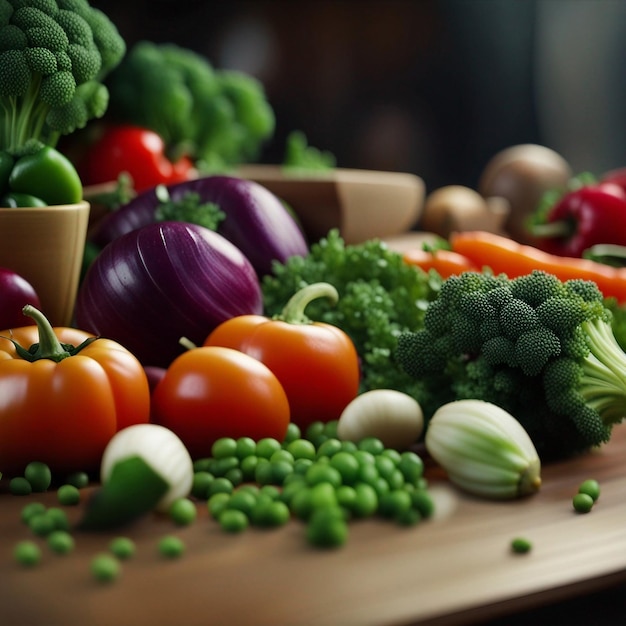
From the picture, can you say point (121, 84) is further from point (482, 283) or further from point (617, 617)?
point (617, 617)

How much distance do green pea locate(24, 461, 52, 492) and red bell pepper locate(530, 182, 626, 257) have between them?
1.28 metres

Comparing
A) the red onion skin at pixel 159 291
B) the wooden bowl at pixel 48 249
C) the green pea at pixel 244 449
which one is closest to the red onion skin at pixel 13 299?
the wooden bowl at pixel 48 249

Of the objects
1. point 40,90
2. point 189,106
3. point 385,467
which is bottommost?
point 385,467

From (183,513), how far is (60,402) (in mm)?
191

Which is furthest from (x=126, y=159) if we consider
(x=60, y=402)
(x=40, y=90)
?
(x=60, y=402)

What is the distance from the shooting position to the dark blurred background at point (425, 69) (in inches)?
117

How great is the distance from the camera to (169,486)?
0.84 metres

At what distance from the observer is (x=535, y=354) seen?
102cm

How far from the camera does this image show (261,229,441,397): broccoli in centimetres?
123

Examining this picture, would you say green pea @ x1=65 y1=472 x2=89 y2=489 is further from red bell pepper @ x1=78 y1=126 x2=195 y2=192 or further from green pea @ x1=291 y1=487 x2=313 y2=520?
red bell pepper @ x1=78 y1=126 x2=195 y2=192

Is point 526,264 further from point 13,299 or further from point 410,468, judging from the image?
point 13,299

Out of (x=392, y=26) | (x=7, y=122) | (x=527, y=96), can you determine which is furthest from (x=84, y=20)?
(x=527, y=96)

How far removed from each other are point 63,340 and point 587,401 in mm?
609

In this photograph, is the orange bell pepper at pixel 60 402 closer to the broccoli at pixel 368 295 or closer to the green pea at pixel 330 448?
the green pea at pixel 330 448
